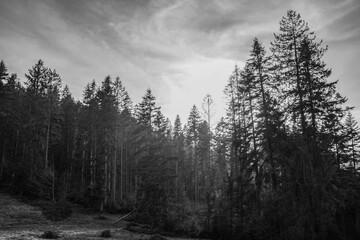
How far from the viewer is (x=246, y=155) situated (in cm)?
2261

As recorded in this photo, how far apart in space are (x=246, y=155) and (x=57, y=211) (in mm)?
19011

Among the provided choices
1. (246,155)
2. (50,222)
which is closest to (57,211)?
(50,222)

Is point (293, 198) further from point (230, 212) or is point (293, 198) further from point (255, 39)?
point (255, 39)

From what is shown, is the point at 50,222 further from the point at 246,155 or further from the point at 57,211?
the point at 246,155

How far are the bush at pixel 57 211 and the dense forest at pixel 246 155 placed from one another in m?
1.46

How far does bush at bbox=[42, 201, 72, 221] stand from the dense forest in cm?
146

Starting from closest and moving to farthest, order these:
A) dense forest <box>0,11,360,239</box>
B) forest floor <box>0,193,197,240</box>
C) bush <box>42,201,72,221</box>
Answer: dense forest <box>0,11,360,239</box>, forest floor <box>0,193,197,240</box>, bush <box>42,201,72,221</box>

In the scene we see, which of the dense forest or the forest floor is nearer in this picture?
the dense forest

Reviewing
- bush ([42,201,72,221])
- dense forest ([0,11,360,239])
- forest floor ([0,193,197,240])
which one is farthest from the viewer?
bush ([42,201,72,221])

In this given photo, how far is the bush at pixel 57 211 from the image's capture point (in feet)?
78.2

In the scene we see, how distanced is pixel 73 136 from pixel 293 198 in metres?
38.7

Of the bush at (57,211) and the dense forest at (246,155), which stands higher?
the dense forest at (246,155)

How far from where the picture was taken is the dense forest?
43.0 ft

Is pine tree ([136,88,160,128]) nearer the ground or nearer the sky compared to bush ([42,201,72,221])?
nearer the sky
